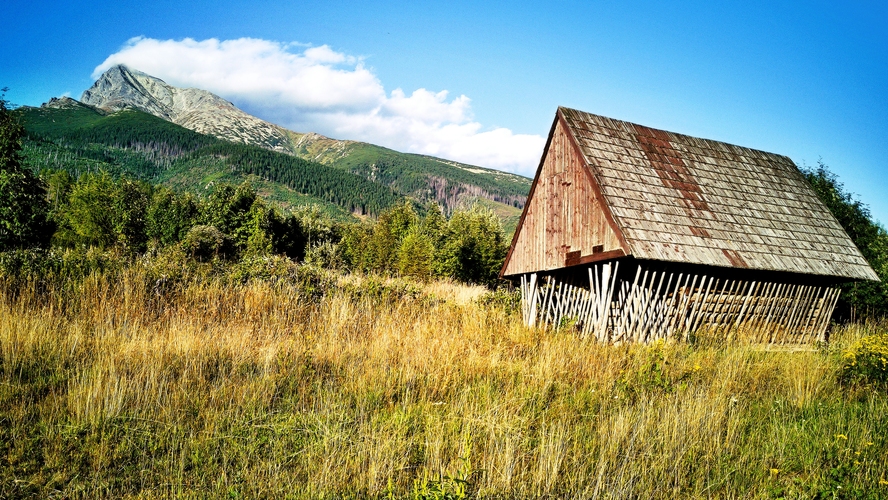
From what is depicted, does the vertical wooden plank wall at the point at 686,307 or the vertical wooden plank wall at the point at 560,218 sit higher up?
the vertical wooden plank wall at the point at 560,218

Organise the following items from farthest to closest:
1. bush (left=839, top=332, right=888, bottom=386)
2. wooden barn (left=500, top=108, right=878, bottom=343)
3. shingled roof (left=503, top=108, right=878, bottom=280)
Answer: shingled roof (left=503, top=108, right=878, bottom=280) < wooden barn (left=500, top=108, right=878, bottom=343) < bush (left=839, top=332, right=888, bottom=386)

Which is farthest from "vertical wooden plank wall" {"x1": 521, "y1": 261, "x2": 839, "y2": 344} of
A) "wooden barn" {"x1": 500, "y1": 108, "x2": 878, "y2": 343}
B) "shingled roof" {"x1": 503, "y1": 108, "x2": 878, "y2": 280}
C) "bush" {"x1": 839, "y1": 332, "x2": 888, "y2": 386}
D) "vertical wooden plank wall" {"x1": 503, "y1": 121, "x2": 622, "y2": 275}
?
"bush" {"x1": 839, "y1": 332, "x2": 888, "y2": 386}

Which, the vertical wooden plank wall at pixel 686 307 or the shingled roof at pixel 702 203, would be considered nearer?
the vertical wooden plank wall at pixel 686 307

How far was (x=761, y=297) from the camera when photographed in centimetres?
1258

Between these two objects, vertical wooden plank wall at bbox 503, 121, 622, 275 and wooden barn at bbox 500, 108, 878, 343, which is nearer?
wooden barn at bbox 500, 108, 878, 343

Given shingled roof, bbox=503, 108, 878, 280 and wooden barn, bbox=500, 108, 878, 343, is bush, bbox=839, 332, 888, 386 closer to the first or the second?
wooden barn, bbox=500, 108, 878, 343

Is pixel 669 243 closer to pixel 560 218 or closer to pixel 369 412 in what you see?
pixel 560 218

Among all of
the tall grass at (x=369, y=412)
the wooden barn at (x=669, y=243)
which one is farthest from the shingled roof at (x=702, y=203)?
the tall grass at (x=369, y=412)

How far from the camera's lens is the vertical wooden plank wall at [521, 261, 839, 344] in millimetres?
11195

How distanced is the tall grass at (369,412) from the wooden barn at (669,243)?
3.34 metres

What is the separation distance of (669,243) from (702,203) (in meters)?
2.69

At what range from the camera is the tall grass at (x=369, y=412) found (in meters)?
3.61

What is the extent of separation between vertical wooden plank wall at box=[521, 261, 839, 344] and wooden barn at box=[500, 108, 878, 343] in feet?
0.11

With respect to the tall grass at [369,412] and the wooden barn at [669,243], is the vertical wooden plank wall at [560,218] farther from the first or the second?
the tall grass at [369,412]
